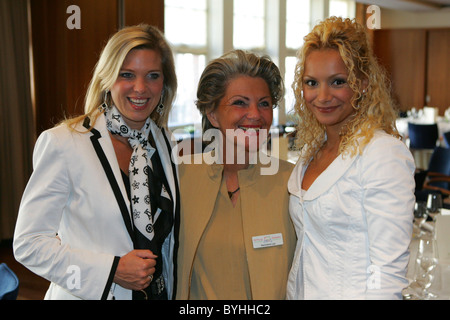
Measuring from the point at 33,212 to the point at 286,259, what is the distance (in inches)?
35.4

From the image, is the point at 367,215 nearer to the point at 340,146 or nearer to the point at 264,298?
the point at 340,146

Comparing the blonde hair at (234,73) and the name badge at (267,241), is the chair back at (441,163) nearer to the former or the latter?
the blonde hair at (234,73)

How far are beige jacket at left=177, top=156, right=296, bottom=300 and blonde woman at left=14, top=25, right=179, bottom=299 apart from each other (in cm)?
6

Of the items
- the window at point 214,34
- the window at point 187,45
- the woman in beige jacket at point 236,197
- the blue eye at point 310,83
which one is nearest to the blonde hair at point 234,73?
the woman in beige jacket at point 236,197

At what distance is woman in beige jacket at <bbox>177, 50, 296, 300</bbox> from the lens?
1.95 metres

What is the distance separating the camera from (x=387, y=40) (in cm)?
1493

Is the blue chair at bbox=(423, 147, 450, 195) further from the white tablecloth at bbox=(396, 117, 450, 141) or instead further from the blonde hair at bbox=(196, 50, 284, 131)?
the blonde hair at bbox=(196, 50, 284, 131)

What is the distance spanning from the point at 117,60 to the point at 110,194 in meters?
0.48

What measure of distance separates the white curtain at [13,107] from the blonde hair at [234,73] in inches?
171

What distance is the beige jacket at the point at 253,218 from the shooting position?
192 centimetres

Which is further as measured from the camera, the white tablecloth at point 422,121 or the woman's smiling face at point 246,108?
the white tablecloth at point 422,121

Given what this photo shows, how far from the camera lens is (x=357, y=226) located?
1.68 metres

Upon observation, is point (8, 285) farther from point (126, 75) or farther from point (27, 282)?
point (27, 282)
